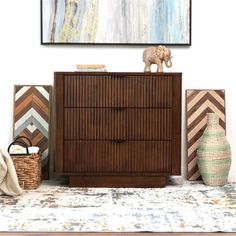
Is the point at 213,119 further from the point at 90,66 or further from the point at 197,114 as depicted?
the point at 90,66

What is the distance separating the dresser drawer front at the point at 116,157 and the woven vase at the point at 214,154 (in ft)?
0.93

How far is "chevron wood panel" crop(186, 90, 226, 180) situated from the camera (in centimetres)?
343

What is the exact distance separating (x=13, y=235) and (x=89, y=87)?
127cm

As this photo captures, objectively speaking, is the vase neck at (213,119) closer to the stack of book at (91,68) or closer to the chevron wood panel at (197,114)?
the chevron wood panel at (197,114)

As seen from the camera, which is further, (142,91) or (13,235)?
(142,91)

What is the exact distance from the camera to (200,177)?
3.43 meters

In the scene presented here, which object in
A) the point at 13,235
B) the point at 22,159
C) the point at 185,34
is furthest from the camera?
the point at 185,34

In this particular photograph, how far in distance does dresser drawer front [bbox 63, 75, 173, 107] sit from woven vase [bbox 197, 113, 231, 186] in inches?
14.9

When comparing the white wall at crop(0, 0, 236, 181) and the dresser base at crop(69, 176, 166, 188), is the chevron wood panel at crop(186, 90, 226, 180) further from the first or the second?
the dresser base at crop(69, 176, 166, 188)

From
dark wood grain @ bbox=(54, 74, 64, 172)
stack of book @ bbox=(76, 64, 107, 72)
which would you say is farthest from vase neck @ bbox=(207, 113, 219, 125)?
dark wood grain @ bbox=(54, 74, 64, 172)

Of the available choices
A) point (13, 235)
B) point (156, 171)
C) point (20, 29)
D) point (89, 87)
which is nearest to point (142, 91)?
point (89, 87)

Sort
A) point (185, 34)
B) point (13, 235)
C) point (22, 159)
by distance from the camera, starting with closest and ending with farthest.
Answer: point (13, 235)
point (22, 159)
point (185, 34)

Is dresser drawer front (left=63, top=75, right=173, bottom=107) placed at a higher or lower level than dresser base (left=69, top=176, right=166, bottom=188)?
higher

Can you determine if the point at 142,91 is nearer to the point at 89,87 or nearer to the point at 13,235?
the point at 89,87
